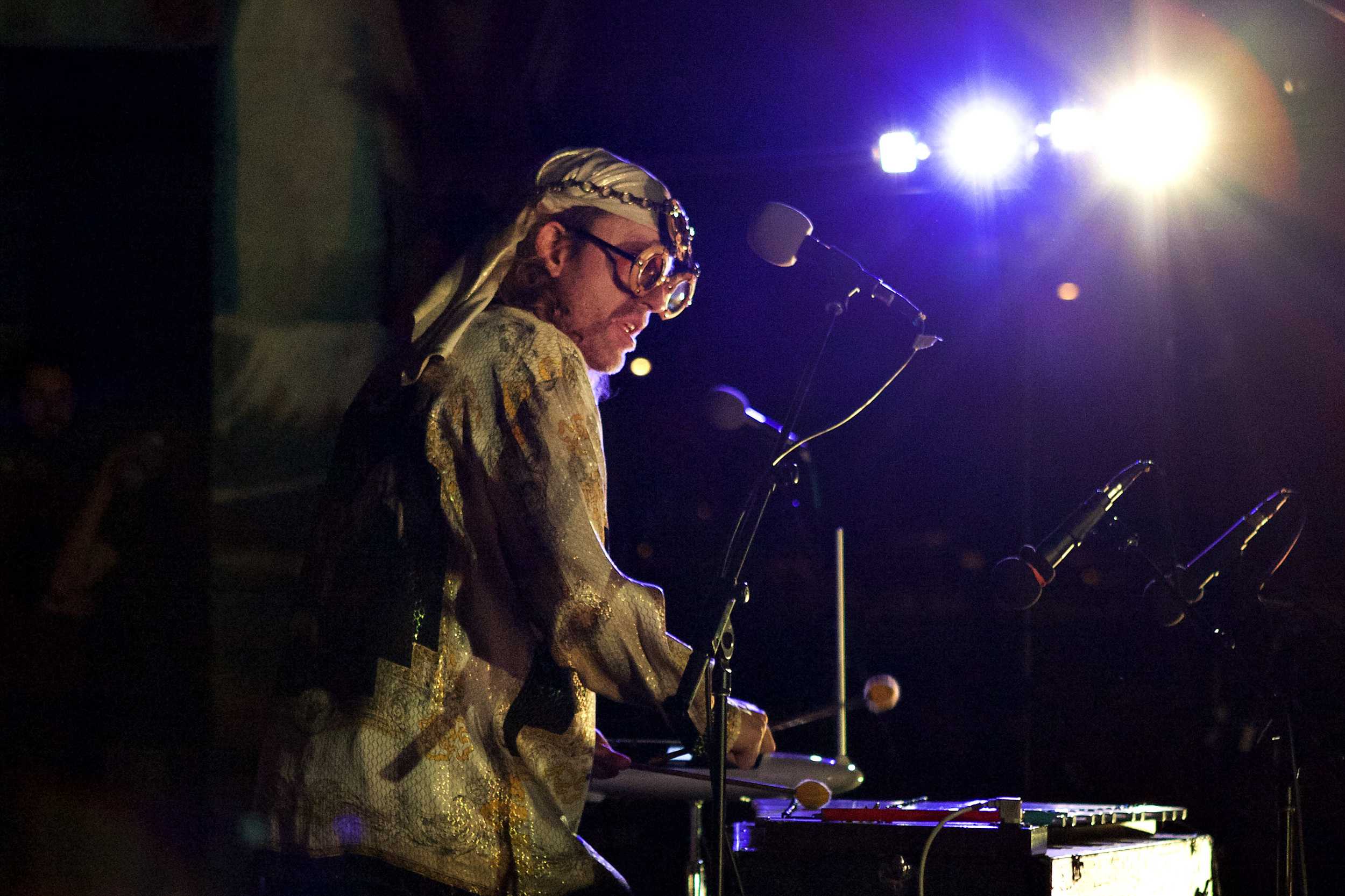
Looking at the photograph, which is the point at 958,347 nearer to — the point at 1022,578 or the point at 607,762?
the point at 1022,578

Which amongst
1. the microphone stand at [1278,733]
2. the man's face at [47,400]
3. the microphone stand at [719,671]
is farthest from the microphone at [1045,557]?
the man's face at [47,400]

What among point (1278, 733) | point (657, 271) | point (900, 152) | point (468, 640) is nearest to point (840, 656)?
point (1278, 733)

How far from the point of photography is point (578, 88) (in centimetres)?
424

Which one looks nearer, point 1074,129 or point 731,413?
point 731,413

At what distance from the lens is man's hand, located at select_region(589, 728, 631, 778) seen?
1.93 meters

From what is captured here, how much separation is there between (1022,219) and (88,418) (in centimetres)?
352

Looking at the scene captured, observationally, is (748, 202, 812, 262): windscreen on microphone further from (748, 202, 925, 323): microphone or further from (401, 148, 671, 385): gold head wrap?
(401, 148, 671, 385): gold head wrap

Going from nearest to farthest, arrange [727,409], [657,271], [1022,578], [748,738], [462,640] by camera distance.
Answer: [462,640] < [748,738] < [657,271] < [727,409] < [1022,578]

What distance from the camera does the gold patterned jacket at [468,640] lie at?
1463 mm

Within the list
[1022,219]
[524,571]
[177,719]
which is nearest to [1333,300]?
[1022,219]

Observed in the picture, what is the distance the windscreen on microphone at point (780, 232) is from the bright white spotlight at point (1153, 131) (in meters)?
2.60

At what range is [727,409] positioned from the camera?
2139mm

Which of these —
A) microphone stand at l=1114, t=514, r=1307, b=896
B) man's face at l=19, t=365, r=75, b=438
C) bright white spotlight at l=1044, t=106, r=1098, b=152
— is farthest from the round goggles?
bright white spotlight at l=1044, t=106, r=1098, b=152

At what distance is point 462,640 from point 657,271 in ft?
2.38
